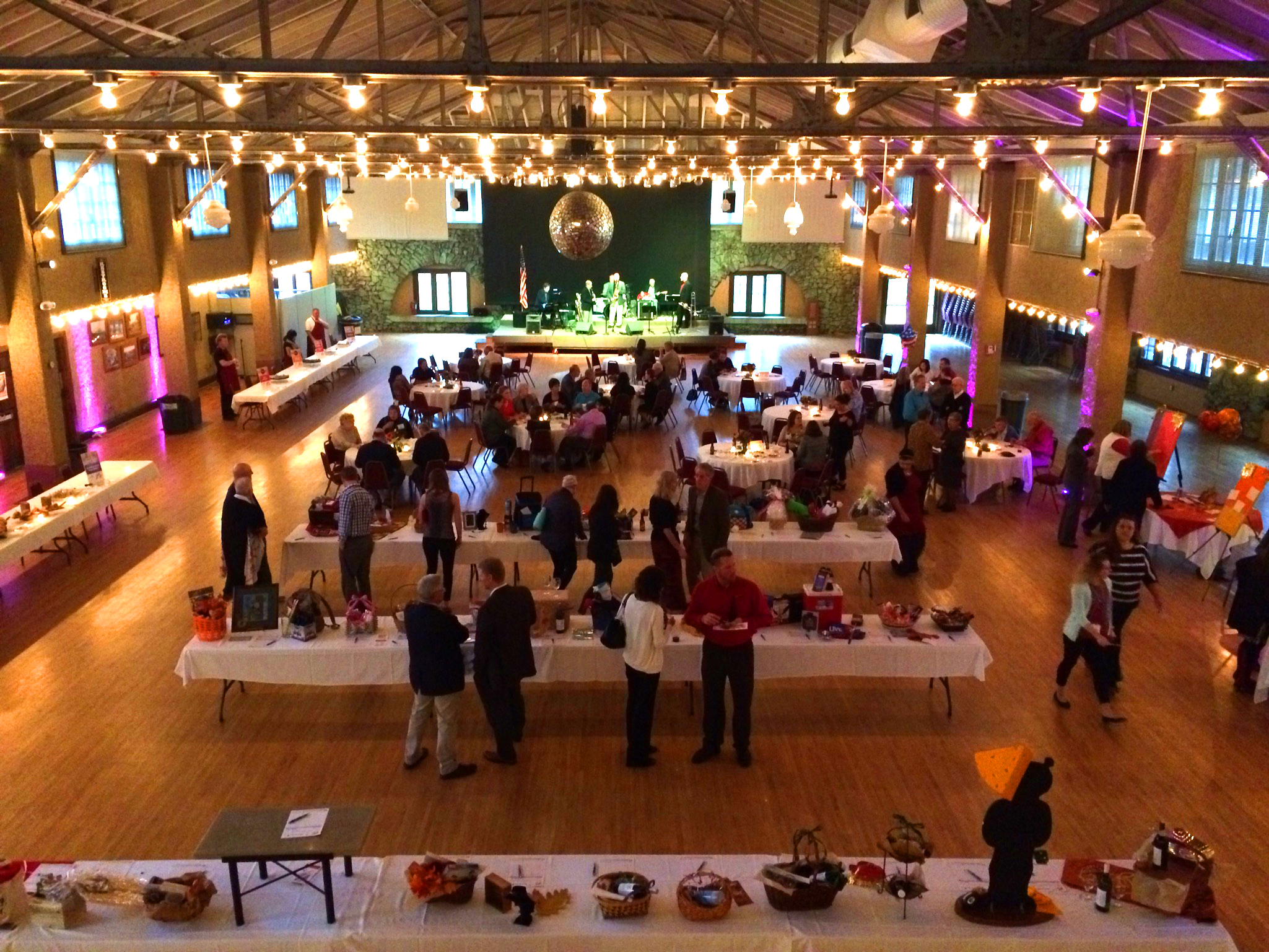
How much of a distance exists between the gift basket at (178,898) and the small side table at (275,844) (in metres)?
0.12

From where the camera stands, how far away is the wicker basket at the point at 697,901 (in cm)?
433

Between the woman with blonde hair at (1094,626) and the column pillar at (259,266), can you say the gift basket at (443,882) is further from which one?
the column pillar at (259,266)

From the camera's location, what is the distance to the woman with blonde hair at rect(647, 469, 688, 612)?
811 centimetres

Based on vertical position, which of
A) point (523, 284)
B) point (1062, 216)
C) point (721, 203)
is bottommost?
point (523, 284)

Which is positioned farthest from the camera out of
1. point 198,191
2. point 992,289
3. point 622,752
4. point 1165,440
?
point 198,191

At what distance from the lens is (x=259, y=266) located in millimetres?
21859

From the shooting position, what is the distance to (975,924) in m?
4.31

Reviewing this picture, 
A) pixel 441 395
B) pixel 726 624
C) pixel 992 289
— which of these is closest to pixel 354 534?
pixel 726 624

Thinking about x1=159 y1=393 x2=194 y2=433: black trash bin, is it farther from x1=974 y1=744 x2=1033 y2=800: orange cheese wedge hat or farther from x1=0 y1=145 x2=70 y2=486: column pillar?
x1=974 y1=744 x2=1033 y2=800: orange cheese wedge hat

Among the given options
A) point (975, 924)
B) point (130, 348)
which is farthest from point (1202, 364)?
point (130, 348)

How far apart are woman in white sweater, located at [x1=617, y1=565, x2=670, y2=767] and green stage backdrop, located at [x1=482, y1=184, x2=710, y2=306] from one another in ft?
85.1

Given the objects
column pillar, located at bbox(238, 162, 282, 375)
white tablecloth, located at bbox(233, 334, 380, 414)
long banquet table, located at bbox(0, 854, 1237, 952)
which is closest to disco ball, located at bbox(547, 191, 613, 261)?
white tablecloth, located at bbox(233, 334, 380, 414)

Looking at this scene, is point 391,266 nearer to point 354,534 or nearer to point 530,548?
point 530,548

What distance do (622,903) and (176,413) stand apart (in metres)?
15.4
